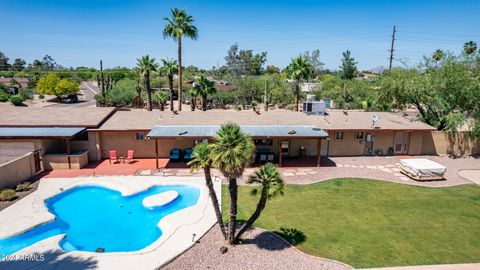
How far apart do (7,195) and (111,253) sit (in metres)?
9.00

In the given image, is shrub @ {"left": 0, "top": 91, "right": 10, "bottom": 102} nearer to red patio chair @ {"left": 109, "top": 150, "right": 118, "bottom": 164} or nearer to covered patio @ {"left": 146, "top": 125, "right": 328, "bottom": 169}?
red patio chair @ {"left": 109, "top": 150, "right": 118, "bottom": 164}

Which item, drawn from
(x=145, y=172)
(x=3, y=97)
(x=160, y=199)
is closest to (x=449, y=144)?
(x=160, y=199)

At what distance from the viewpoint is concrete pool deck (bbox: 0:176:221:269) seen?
11.5 metres

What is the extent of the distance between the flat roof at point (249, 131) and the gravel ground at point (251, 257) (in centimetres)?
968

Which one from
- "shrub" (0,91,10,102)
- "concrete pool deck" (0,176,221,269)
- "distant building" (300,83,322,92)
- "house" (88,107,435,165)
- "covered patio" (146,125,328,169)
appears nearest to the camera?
"concrete pool deck" (0,176,221,269)

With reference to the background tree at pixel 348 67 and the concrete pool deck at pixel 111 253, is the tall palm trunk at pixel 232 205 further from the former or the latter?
the background tree at pixel 348 67

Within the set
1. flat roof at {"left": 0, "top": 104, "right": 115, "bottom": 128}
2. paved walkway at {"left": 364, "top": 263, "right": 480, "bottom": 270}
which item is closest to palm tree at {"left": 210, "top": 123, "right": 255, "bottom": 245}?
paved walkway at {"left": 364, "top": 263, "right": 480, "bottom": 270}

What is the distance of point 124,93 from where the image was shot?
56.7m

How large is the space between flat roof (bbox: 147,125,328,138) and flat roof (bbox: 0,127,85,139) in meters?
5.65

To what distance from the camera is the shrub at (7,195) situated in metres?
16.7

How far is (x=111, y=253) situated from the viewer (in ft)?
40.0

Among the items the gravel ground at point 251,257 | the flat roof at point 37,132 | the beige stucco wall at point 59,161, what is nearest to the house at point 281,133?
the flat roof at point 37,132

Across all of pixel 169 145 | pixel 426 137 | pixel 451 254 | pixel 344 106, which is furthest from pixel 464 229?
pixel 344 106

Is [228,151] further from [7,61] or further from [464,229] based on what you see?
[7,61]
